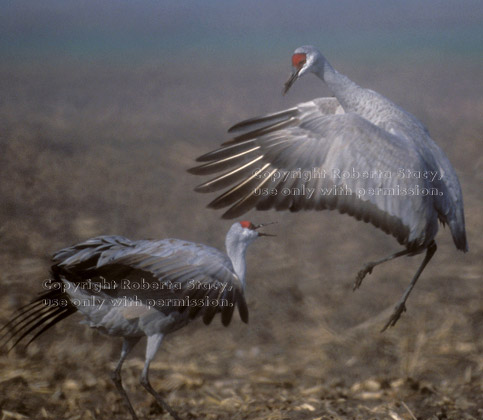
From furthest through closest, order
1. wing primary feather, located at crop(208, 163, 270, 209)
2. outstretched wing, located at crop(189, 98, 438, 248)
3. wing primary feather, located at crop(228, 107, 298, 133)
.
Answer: wing primary feather, located at crop(228, 107, 298, 133), wing primary feather, located at crop(208, 163, 270, 209), outstretched wing, located at crop(189, 98, 438, 248)

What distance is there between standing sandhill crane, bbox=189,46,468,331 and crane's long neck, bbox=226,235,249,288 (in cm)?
12

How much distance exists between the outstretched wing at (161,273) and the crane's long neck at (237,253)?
0.23ft

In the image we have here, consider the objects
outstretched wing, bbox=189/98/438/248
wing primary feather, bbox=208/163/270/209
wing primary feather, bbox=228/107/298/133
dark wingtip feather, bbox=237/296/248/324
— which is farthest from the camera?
wing primary feather, bbox=228/107/298/133

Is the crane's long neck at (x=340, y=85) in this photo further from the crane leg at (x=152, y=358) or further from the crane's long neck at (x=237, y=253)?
the crane leg at (x=152, y=358)

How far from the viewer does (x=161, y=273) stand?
259 centimetres

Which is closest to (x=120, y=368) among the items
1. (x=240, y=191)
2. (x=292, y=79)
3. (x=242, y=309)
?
(x=242, y=309)

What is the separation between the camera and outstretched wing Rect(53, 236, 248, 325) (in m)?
2.59

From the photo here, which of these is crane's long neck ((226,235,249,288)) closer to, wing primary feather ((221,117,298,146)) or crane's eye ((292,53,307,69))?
wing primary feather ((221,117,298,146))

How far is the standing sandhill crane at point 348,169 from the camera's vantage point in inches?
105

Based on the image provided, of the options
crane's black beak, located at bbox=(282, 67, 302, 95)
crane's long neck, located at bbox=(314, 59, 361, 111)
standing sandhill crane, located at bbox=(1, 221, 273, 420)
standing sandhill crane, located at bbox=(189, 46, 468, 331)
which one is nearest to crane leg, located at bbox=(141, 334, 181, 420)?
standing sandhill crane, located at bbox=(1, 221, 273, 420)

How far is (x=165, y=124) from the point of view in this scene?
4906mm

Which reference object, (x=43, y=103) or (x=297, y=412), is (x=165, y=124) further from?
(x=297, y=412)

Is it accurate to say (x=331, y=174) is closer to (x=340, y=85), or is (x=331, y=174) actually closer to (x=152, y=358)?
(x=340, y=85)

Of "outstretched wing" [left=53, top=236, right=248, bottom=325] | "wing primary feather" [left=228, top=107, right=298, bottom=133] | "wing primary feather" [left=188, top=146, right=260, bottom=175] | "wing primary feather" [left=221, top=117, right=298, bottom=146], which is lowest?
"outstretched wing" [left=53, top=236, right=248, bottom=325]
